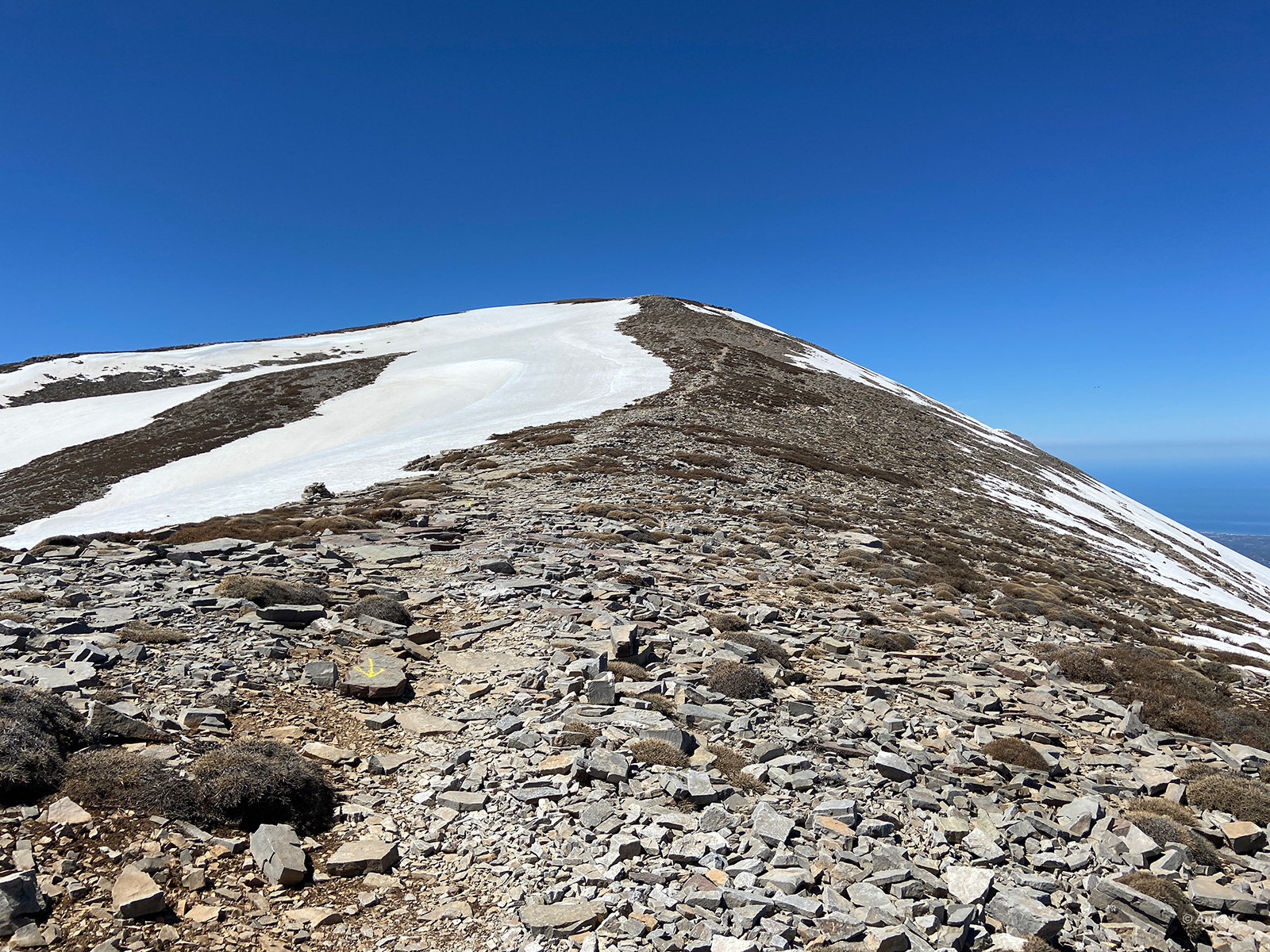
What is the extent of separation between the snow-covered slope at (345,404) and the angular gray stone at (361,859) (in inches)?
954

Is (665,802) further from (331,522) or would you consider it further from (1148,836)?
(331,522)

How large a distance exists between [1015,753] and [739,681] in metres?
4.30

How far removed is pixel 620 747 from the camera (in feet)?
29.2

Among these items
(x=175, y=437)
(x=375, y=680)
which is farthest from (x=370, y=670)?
(x=175, y=437)

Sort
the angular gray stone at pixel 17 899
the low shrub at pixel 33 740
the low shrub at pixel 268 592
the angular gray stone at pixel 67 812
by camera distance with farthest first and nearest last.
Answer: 1. the low shrub at pixel 268 592
2. the low shrub at pixel 33 740
3. the angular gray stone at pixel 67 812
4. the angular gray stone at pixel 17 899

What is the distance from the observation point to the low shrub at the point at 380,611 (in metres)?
12.8

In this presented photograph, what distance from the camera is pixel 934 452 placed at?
4750 cm

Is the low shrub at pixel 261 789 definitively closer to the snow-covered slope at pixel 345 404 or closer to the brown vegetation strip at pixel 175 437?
the snow-covered slope at pixel 345 404

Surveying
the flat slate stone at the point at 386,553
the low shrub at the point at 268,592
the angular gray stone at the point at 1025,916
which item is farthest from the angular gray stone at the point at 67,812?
the flat slate stone at the point at 386,553

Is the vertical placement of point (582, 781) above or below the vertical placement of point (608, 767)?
below

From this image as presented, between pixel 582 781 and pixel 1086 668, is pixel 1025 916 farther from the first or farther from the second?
pixel 1086 668

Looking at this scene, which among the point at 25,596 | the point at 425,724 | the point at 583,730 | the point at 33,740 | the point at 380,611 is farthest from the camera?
the point at 380,611

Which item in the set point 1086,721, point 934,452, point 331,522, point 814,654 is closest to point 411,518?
point 331,522

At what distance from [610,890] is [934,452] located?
4739 cm
